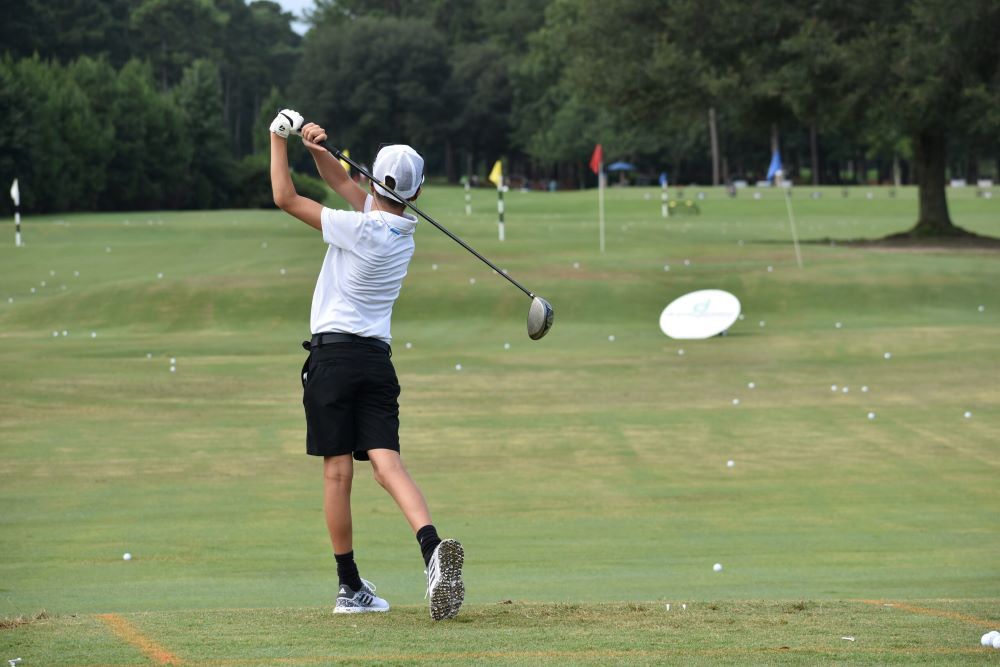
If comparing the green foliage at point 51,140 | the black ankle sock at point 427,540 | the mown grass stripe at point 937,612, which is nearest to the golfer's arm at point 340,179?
the black ankle sock at point 427,540

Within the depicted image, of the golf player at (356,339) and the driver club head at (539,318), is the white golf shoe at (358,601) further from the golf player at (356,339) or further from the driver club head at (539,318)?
the driver club head at (539,318)

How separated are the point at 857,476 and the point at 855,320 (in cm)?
1604

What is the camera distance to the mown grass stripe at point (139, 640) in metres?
5.44

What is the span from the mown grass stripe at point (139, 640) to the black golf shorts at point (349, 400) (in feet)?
3.56

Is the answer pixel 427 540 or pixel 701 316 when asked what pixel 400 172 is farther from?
pixel 701 316

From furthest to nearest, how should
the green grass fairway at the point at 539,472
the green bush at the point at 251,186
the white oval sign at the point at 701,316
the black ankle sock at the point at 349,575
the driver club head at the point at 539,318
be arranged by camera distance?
1. the green bush at the point at 251,186
2. the white oval sign at the point at 701,316
3. the driver club head at the point at 539,318
4. the black ankle sock at the point at 349,575
5. the green grass fairway at the point at 539,472

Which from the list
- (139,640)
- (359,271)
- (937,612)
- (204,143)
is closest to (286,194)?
(359,271)

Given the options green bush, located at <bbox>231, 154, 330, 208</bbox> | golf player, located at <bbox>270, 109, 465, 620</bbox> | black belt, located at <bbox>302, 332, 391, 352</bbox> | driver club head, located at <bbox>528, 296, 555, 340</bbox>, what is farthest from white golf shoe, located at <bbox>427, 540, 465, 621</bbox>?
green bush, located at <bbox>231, 154, 330, 208</bbox>

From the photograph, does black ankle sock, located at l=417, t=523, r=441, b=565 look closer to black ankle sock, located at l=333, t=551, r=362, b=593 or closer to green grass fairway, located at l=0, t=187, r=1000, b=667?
green grass fairway, located at l=0, t=187, r=1000, b=667

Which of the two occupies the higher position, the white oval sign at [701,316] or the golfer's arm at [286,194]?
the golfer's arm at [286,194]

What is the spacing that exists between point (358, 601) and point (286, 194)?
5.91ft

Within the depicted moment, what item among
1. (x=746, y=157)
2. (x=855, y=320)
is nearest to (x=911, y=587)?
(x=855, y=320)

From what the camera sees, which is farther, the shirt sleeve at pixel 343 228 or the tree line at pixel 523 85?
the tree line at pixel 523 85

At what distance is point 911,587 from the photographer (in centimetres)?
856
